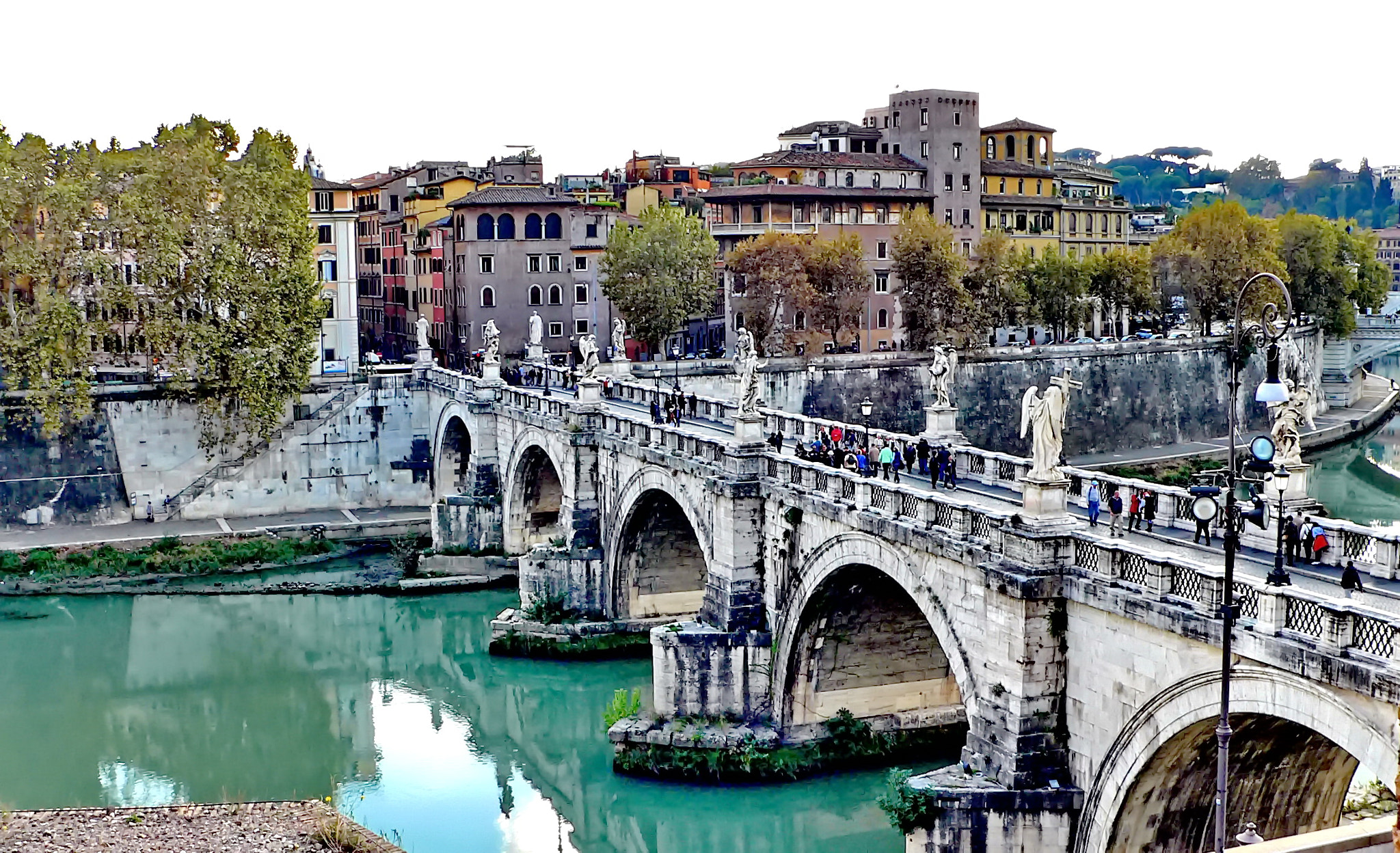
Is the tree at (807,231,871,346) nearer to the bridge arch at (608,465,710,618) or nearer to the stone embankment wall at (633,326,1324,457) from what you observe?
the stone embankment wall at (633,326,1324,457)

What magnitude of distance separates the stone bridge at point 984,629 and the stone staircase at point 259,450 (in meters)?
17.4

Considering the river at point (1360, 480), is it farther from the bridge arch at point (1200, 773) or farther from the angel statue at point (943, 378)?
the bridge arch at point (1200, 773)

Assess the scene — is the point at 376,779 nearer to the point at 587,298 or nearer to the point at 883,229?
the point at 587,298

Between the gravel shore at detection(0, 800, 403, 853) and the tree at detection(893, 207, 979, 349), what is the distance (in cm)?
4134

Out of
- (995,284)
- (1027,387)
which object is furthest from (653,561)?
(1027,387)

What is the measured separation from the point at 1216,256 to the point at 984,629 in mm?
50797

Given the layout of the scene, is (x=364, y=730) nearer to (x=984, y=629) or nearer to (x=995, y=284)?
(x=984, y=629)

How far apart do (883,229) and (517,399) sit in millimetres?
29288

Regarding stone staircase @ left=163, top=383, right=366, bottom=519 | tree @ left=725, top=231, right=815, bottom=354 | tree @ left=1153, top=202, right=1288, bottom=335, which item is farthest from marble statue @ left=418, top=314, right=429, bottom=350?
tree @ left=1153, top=202, right=1288, bottom=335

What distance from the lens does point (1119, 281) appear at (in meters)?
66.9

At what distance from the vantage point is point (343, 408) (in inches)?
2012

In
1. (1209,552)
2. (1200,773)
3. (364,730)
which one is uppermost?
(1209,552)

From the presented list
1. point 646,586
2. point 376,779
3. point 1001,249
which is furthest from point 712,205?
point 376,779

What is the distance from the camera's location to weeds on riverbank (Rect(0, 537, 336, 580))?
140 ft
